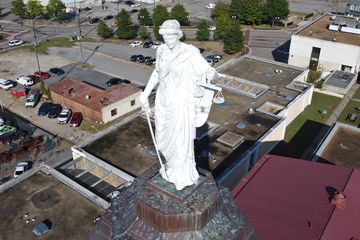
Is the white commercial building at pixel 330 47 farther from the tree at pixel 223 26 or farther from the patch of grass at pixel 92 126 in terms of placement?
the patch of grass at pixel 92 126

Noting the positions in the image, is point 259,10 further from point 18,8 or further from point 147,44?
point 18,8

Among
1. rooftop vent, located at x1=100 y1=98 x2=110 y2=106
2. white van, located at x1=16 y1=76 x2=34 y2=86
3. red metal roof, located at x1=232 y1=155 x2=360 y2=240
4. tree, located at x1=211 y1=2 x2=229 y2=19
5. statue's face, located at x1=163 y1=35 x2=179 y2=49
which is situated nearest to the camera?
statue's face, located at x1=163 y1=35 x2=179 y2=49

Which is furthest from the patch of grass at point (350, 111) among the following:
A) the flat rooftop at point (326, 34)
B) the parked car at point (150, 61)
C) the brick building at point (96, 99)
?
the parked car at point (150, 61)

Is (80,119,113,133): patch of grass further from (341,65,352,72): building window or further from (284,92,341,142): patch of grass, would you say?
(341,65,352,72): building window

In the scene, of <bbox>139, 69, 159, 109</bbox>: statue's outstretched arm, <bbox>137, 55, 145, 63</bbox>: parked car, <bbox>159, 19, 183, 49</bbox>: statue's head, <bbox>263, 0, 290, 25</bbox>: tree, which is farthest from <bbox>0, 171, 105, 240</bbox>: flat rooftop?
<bbox>263, 0, 290, 25</bbox>: tree

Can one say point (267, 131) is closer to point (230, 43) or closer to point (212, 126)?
point (212, 126)

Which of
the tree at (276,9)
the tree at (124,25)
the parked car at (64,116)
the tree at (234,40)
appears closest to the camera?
the parked car at (64,116)

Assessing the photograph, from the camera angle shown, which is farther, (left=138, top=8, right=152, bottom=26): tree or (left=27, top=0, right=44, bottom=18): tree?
(left=27, top=0, right=44, bottom=18): tree
